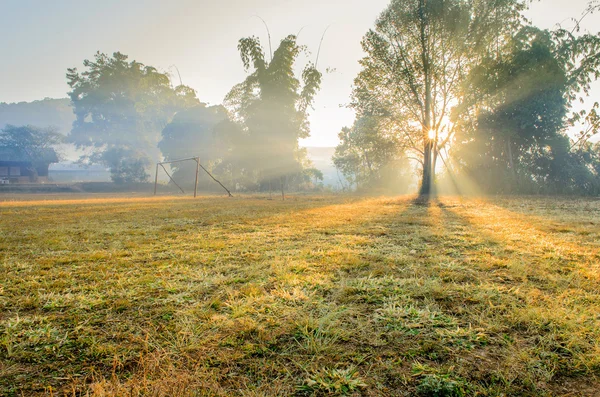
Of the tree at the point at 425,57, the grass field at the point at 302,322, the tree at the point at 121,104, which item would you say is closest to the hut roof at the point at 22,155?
the tree at the point at 121,104

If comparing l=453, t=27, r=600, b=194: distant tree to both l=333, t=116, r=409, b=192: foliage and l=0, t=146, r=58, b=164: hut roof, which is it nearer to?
l=333, t=116, r=409, b=192: foliage

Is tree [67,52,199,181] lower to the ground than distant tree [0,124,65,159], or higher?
higher

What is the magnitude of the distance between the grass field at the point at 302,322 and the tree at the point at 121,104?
144 feet

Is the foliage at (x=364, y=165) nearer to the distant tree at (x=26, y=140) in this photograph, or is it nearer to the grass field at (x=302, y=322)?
the grass field at (x=302, y=322)

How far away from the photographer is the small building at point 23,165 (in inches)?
1491

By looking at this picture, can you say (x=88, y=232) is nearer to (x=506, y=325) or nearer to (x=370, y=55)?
(x=506, y=325)

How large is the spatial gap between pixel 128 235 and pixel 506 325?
4.56 metres

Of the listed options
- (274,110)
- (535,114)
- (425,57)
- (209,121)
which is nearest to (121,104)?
(209,121)

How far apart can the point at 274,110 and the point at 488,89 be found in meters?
17.7

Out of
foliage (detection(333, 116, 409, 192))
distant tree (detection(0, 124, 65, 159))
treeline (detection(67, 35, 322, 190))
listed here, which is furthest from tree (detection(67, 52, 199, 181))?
foliage (detection(333, 116, 409, 192))

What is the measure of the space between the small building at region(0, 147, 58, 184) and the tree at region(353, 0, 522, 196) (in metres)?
A: 44.0

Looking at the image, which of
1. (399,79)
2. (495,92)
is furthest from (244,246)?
(495,92)

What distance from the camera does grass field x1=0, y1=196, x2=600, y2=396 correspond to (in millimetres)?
1146

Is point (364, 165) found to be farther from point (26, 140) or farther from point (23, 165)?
point (26, 140)
